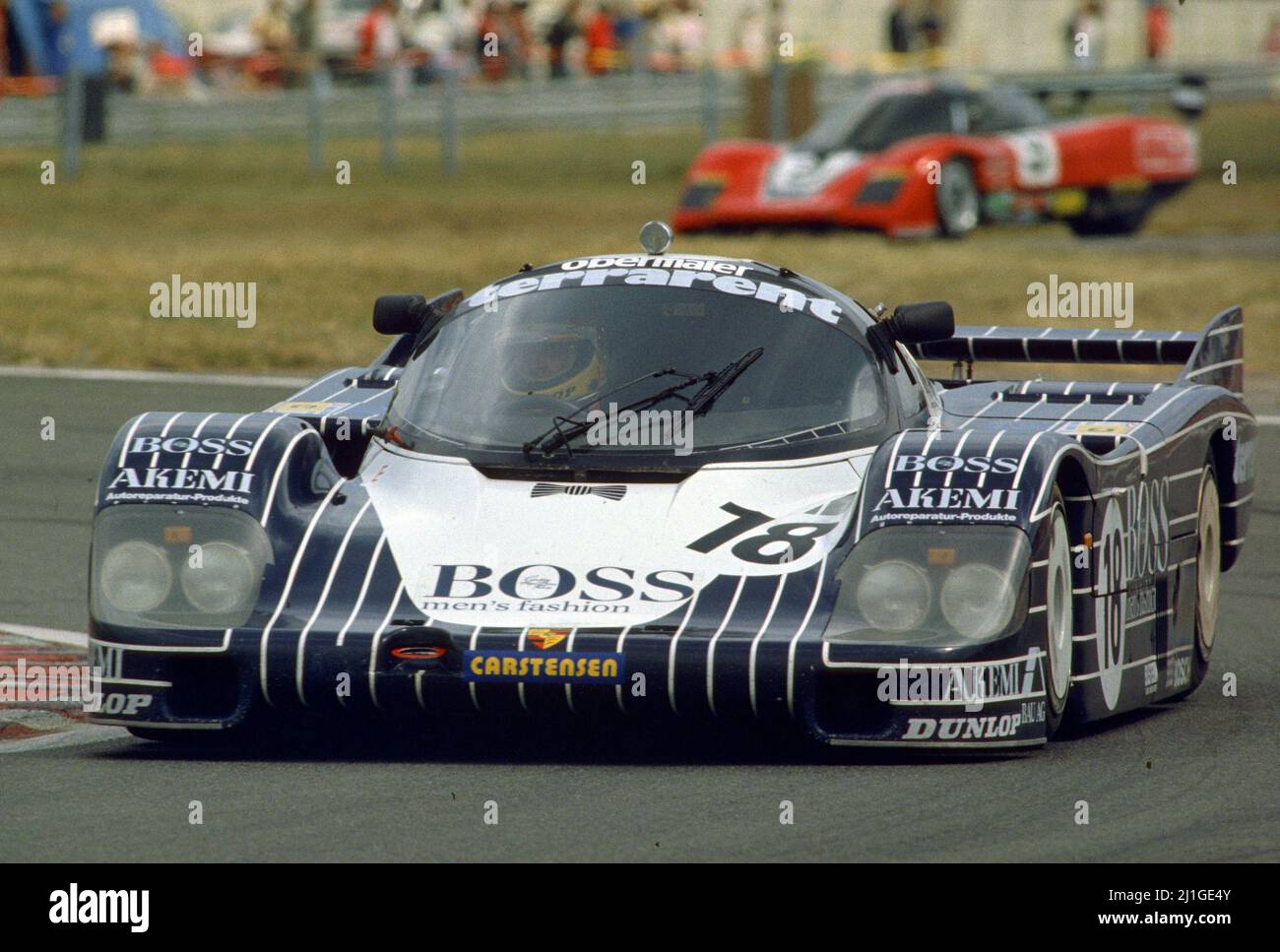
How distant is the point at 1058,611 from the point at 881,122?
15584 mm

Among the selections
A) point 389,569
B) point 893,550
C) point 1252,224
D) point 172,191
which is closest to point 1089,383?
point 893,550

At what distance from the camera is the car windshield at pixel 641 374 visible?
22.6 ft

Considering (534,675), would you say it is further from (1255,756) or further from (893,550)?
(1255,756)

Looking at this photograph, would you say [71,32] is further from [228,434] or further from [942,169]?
[228,434]

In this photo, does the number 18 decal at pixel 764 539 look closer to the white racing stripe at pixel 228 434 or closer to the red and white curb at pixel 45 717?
the white racing stripe at pixel 228 434

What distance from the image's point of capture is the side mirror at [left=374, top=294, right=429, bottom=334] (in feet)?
26.0

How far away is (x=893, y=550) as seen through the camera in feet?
20.5

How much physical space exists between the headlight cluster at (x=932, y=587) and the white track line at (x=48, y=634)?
2838 millimetres

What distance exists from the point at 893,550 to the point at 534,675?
3.04 feet

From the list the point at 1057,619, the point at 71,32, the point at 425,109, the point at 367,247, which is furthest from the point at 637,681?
the point at 71,32

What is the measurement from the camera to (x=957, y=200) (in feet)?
70.3

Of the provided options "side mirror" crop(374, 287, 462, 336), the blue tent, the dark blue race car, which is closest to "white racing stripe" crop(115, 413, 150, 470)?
the dark blue race car

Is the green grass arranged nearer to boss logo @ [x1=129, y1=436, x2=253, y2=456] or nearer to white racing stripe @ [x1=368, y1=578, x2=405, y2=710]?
boss logo @ [x1=129, y1=436, x2=253, y2=456]

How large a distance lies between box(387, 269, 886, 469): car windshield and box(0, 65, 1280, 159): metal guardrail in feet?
65.9
